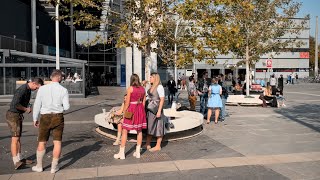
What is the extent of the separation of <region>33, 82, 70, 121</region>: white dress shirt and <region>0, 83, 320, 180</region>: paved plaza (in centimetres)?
108

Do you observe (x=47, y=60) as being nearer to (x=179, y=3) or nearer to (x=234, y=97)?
(x=234, y=97)

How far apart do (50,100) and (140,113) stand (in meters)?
1.84

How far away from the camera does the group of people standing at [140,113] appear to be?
23.7 ft

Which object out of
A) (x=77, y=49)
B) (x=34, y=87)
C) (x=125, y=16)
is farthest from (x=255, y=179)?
(x=77, y=49)

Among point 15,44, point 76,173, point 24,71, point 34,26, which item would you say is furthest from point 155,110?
point 34,26

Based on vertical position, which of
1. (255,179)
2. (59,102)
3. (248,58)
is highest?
(248,58)

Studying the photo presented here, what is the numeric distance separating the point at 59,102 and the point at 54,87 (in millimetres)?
266

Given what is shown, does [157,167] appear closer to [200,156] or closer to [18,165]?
[200,156]

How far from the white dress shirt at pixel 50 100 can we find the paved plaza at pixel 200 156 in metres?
1.08

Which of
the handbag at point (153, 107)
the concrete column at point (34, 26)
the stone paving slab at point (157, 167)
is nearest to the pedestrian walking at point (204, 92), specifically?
the handbag at point (153, 107)

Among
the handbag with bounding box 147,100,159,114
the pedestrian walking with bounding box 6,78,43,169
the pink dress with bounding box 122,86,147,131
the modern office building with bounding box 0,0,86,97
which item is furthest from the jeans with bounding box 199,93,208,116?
the modern office building with bounding box 0,0,86,97

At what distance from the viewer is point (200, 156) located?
7.59 metres

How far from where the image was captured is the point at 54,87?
630 centimetres

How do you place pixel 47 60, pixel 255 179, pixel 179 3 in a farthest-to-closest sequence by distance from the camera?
pixel 47 60 < pixel 179 3 < pixel 255 179
